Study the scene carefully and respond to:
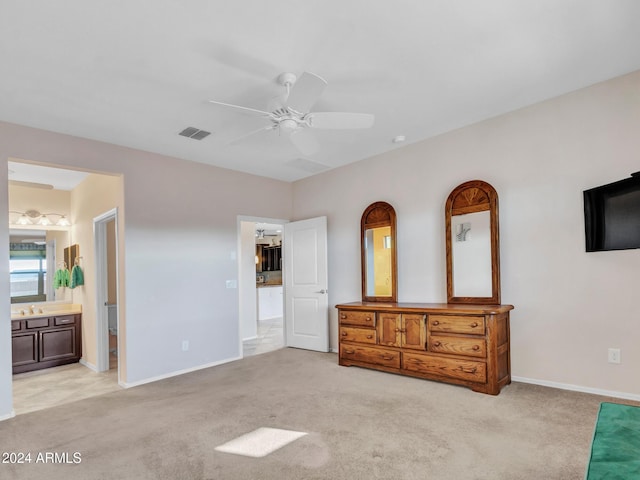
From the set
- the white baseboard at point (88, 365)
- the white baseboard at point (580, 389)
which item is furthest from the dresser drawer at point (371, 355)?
the white baseboard at point (88, 365)

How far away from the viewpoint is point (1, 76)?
8.93ft

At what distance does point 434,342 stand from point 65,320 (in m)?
5.01

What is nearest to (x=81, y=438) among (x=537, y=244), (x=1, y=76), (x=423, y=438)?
(x=423, y=438)

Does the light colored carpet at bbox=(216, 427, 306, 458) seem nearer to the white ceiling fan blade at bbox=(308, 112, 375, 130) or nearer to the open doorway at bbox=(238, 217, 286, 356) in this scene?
the white ceiling fan blade at bbox=(308, 112, 375, 130)

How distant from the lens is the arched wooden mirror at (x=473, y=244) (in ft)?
12.4

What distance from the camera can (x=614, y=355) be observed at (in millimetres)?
3100

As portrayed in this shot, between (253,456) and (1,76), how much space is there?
10.9 ft

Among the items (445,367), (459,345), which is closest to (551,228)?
(459,345)

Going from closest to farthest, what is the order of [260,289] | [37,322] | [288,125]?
[288,125], [37,322], [260,289]

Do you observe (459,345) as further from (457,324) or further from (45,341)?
(45,341)

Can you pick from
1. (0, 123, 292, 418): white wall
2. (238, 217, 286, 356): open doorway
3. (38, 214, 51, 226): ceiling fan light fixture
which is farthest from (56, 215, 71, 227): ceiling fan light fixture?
(238, 217, 286, 356): open doorway

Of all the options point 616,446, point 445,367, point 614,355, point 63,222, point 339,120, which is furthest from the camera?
point 63,222

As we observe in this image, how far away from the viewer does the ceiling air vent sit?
3.87m

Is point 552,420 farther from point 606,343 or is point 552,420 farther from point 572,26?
point 572,26
